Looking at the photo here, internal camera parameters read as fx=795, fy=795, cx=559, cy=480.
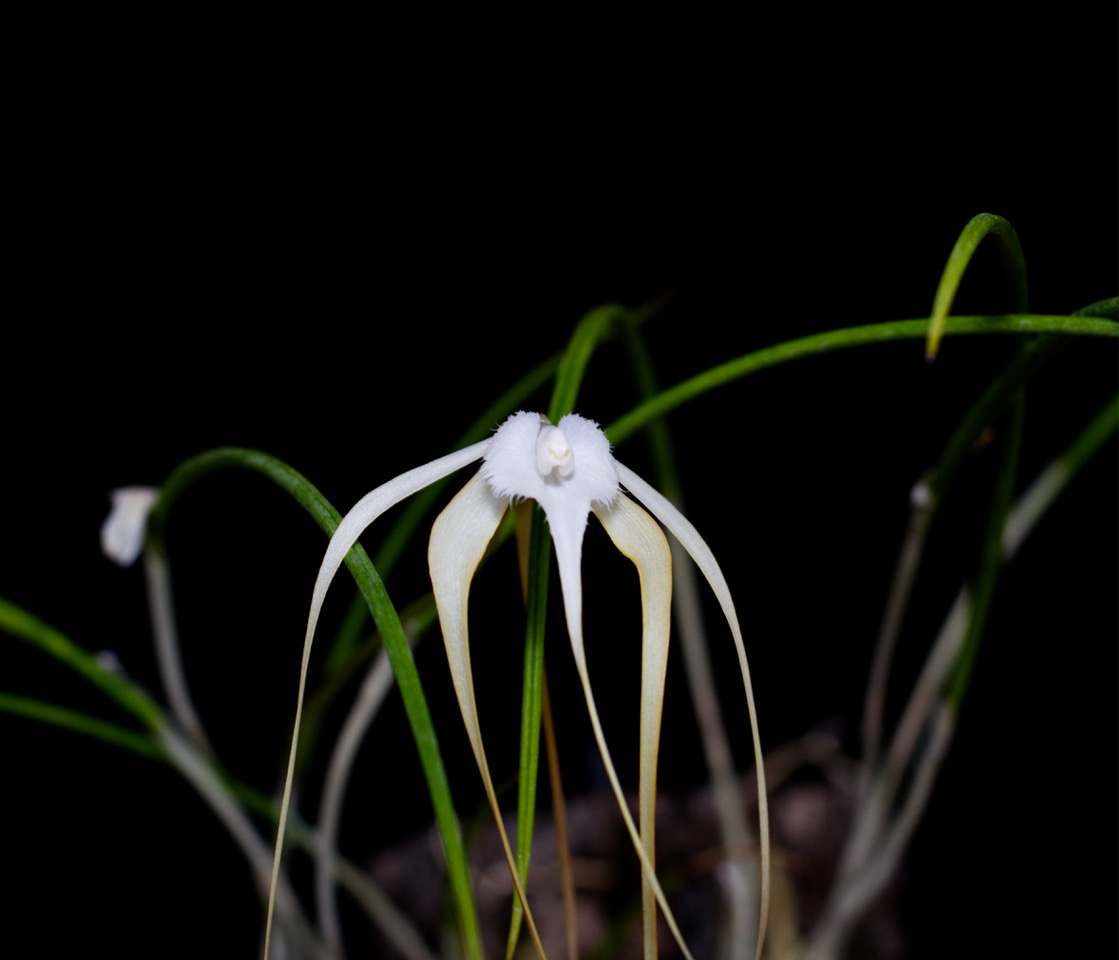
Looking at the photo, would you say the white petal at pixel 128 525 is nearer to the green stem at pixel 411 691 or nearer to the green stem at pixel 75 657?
the green stem at pixel 75 657

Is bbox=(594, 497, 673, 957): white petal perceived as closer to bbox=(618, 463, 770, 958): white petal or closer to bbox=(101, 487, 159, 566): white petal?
→ bbox=(618, 463, 770, 958): white petal

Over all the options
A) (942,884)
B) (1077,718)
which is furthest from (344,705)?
(1077,718)

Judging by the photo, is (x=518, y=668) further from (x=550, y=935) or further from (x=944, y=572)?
(x=944, y=572)

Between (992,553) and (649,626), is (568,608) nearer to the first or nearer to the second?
(649,626)

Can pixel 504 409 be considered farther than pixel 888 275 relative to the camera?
No

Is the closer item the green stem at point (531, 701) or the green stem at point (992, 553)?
the green stem at point (531, 701)

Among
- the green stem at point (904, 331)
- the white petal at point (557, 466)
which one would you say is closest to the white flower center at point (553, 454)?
the white petal at point (557, 466)
